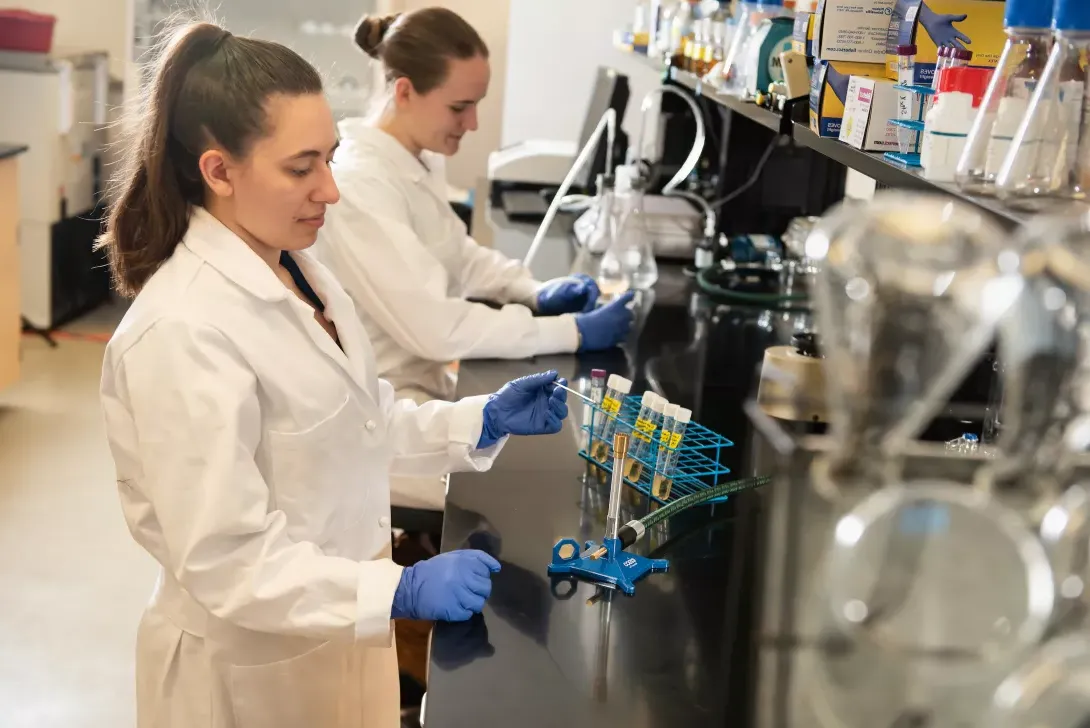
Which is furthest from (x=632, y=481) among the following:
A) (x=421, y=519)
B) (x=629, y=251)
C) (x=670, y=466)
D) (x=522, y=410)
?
(x=629, y=251)

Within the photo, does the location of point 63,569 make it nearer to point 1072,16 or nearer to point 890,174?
point 890,174

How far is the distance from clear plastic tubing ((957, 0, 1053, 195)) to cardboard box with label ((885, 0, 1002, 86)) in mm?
203

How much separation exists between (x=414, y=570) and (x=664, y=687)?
1.06 ft

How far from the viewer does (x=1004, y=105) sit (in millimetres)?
1157

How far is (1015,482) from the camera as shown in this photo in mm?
688

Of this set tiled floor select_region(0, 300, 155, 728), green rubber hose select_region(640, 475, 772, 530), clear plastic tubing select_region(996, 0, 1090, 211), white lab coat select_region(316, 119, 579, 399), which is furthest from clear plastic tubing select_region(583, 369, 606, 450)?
tiled floor select_region(0, 300, 155, 728)

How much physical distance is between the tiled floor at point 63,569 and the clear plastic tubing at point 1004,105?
2302mm

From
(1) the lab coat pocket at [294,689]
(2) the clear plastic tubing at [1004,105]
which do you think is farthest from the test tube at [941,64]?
(1) the lab coat pocket at [294,689]

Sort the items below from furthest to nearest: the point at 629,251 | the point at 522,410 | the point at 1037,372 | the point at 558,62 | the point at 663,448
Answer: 1. the point at 558,62
2. the point at 629,251
3. the point at 522,410
4. the point at 663,448
5. the point at 1037,372

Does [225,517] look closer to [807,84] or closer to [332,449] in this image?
[332,449]

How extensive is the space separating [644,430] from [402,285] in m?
0.78

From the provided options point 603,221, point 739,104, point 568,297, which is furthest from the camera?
point 603,221

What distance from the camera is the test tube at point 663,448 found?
1623mm

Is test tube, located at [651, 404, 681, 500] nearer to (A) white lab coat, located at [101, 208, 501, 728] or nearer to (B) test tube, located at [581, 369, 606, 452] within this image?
(B) test tube, located at [581, 369, 606, 452]
